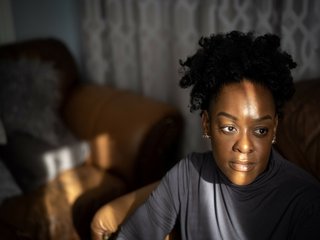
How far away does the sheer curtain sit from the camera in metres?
1.49

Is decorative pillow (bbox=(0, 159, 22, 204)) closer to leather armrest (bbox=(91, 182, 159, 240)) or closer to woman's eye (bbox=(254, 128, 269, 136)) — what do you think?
leather armrest (bbox=(91, 182, 159, 240))

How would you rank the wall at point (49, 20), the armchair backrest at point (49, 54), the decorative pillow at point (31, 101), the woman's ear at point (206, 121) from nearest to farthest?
1. the woman's ear at point (206, 121)
2. the decorative pillow at point (31, 101)
3. the armchair backrest at point (49, 54)
4. the wall at point (49, 20)

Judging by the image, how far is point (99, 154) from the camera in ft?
6.11

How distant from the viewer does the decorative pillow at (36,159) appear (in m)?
1.74

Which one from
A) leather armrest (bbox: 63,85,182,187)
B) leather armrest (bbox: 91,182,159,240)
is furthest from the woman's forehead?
leather armrest (bbox: 63,85,182,187)

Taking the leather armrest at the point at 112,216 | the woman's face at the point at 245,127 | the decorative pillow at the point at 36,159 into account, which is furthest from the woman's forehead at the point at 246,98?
→ the decorative pillow at the point at 36,159

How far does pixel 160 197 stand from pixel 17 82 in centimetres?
111

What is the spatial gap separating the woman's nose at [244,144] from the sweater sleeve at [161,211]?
0.25 metres

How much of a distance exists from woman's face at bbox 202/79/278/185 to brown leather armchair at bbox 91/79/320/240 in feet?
1.09

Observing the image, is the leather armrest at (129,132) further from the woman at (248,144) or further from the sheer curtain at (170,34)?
the woman at (248,144)

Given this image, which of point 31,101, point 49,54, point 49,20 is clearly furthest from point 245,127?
point 49,20

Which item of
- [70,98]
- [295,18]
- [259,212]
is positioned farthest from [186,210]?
[70,98]

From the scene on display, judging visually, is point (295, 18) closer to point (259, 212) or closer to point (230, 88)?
point (230, 88)

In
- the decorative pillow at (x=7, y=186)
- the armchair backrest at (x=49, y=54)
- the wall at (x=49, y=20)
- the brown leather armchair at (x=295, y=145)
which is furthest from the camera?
the wall at (x=49, y=20)
